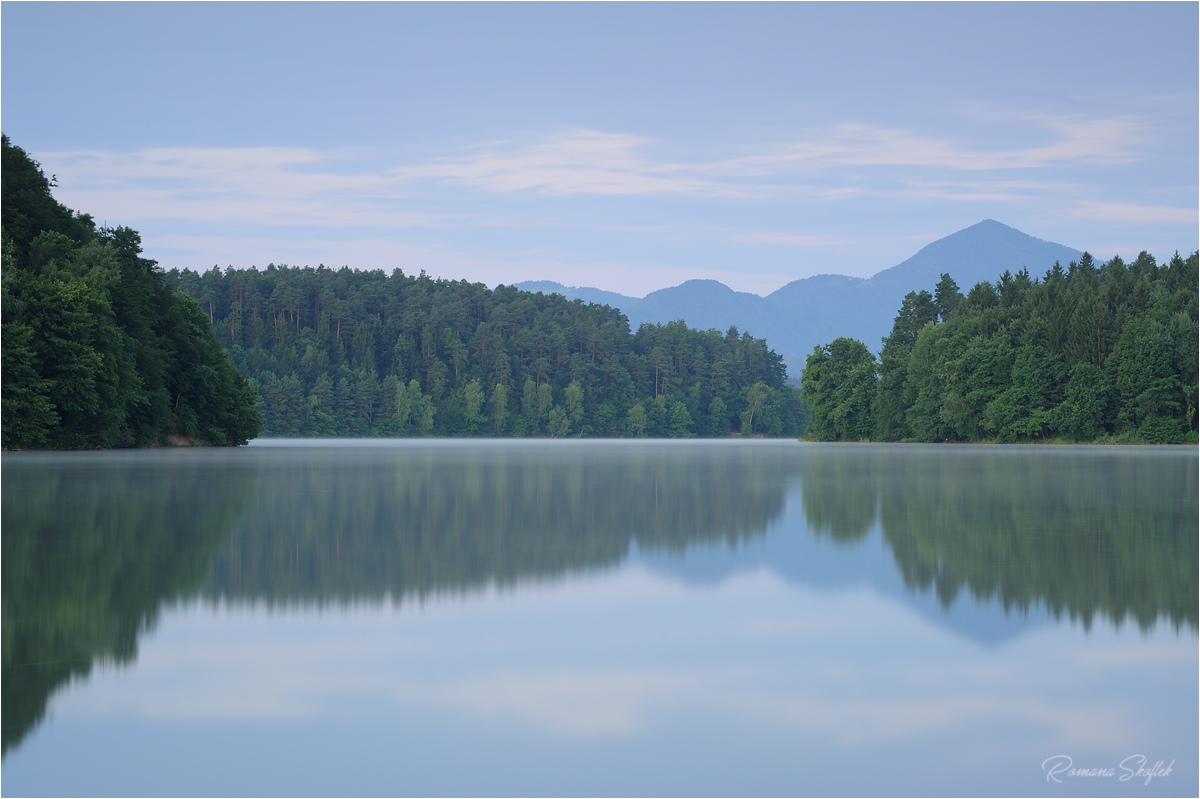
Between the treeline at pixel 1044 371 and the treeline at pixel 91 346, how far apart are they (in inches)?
2018

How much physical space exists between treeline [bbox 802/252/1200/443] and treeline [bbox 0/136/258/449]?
2018 inches

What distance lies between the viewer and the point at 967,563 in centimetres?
998

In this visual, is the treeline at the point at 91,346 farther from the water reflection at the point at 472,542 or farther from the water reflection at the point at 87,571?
the water reflection at the point at 87,571

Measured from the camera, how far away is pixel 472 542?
11.9 m

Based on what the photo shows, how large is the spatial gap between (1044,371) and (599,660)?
85157 millimetres

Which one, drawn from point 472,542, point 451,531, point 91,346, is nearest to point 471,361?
point 91,346

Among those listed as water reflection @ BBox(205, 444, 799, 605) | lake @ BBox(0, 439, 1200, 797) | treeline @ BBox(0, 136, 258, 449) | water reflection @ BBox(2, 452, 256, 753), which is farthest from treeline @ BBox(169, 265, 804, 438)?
lake @ BBox(0, 439, 1200, 797)

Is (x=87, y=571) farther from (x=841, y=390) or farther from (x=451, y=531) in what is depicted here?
(x=841, y=390)

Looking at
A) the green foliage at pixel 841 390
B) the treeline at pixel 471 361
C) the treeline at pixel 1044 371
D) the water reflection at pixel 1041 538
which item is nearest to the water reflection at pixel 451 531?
the water reflection at pixel 1041 538

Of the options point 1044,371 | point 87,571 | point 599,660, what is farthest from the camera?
point 1044,371

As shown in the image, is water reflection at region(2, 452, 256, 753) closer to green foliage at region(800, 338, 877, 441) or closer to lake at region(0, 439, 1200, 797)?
lake at region(0, 439, 1200, 797)

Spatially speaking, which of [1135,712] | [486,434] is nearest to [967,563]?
[1135,712]

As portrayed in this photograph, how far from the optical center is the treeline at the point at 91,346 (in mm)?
48031

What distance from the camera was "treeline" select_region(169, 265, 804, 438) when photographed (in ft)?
530
